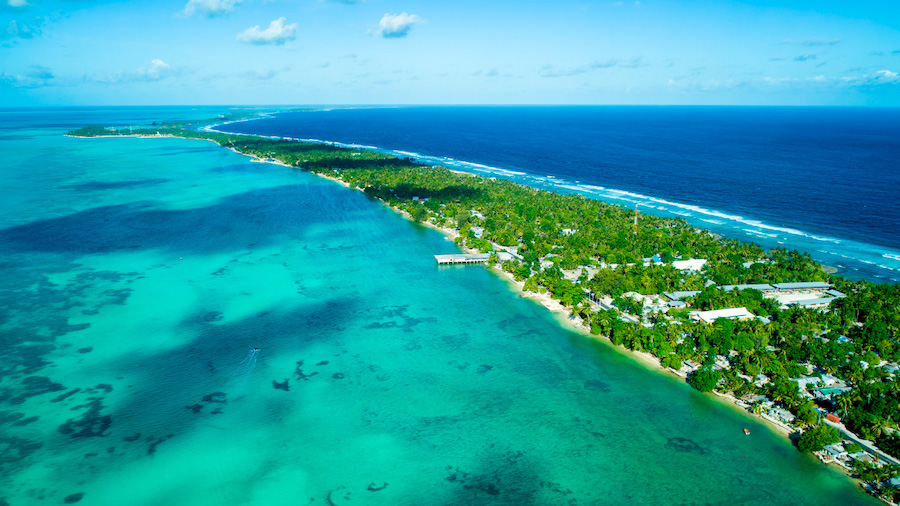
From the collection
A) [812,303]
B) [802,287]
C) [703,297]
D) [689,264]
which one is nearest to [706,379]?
[703,297]

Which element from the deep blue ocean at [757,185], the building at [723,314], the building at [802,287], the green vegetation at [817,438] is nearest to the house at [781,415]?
the green vegetation at [817,438]

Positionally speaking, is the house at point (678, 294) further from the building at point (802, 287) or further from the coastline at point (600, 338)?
the coastline at point (600, 338)

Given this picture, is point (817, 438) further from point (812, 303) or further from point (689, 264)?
point (689, 264)

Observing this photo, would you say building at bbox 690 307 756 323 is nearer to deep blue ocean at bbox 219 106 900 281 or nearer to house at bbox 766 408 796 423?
house at bbox 766 408 796 423

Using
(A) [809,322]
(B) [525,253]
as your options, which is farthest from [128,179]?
(A) [809,322]

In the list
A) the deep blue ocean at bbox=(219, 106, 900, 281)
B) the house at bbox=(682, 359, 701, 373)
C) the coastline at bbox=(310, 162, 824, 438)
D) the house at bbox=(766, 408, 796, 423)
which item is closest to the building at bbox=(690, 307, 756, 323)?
the house at bbox=(682, 359, 701, 373)

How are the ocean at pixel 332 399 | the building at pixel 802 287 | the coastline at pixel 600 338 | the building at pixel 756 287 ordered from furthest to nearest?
1. the building at pixel 802 287
2. the building at pixel 756 287
3. the coastline at pixel 600 338
4. the ocean at pixel 332 399
